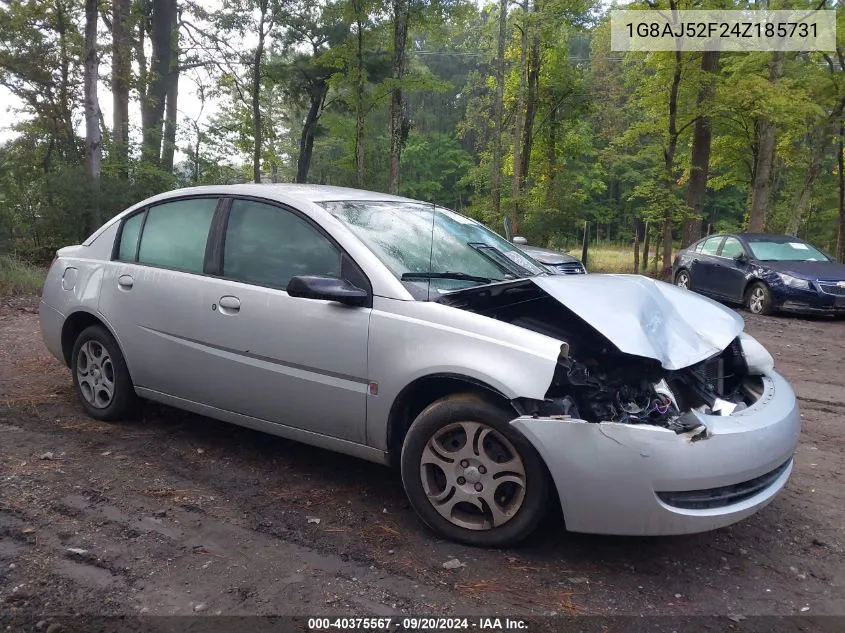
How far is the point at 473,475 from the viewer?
299cm

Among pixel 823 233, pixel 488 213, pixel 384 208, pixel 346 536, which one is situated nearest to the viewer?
pixel 346 536

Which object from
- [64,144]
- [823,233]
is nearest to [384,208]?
[64,144]

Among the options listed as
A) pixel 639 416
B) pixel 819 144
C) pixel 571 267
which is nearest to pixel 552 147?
pixel 819 144

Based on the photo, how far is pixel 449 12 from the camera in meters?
18.5

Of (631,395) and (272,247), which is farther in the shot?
(272,247)

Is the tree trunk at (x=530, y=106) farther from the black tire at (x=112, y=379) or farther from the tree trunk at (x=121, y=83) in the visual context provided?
the black tire at (x=112, y=379)

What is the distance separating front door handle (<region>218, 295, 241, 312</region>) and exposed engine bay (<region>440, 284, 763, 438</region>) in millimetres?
1252

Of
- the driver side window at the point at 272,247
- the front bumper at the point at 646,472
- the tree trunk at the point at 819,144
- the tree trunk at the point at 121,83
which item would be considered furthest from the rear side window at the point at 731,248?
the tree trunk at the point at 121,83

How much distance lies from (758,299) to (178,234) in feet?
33.2

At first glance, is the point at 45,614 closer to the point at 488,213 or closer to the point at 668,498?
the point at 668,498

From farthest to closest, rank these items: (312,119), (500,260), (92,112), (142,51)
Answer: (312,119) → (142,51) → (92,112) → (500,260)

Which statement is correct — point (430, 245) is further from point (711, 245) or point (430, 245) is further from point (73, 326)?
point (711, 245)

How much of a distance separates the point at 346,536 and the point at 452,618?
793mm

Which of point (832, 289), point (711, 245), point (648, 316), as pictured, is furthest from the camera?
point (711, 245)
